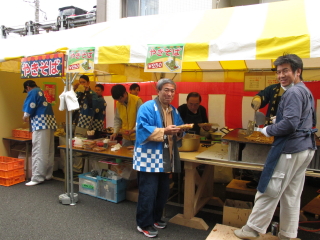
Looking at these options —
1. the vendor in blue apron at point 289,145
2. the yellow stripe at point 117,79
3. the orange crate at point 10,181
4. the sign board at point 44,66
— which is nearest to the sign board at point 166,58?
the vendor in blue apron at point 289,145

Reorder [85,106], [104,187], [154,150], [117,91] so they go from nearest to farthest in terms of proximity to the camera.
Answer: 1. [154,150]
2. [117,91]
3. [104,187]
4. [85,106]

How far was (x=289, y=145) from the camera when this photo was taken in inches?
94.9

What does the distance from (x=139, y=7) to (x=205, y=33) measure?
6510mm

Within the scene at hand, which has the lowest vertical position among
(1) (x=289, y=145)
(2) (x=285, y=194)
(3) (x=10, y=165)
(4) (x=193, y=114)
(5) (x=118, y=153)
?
(3) (x=10, y=165)

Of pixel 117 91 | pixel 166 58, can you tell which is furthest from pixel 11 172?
pixel 166 58

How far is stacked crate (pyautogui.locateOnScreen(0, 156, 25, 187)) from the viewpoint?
15.6ft

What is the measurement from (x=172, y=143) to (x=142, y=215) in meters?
0.92

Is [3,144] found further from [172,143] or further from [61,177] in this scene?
[172,143]

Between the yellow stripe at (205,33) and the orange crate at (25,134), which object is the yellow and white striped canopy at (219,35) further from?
the orange crate at (25,134)

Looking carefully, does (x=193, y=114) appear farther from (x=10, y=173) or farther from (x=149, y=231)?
(x=10, y=173)

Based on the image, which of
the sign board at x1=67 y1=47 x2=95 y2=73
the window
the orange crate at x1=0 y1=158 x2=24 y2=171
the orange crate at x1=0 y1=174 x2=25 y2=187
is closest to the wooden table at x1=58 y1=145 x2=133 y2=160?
the sign board at x1=67 y1=47 x2=95 y2=73

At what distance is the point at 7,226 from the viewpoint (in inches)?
129

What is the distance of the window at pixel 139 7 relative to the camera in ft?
28.5

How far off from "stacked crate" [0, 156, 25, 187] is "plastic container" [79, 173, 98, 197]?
142cm
